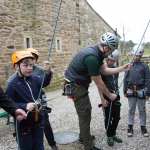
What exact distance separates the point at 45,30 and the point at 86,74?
6.65 metres

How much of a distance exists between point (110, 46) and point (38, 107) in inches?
55.2

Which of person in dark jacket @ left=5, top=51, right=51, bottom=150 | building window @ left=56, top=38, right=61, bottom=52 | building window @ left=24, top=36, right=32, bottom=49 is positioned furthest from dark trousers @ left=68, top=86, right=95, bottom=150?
building window @ left=56, top=38, right=61, bottom=52

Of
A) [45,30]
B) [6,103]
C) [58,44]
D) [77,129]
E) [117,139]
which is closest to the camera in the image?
[6,103]

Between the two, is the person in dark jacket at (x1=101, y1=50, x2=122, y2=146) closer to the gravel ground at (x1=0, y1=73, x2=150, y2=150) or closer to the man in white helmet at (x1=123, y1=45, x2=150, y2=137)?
the gravel ground at (x1=0, y1=73, x2=150, y2=150)

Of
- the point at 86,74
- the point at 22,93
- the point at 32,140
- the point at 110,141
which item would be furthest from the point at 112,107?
the point at 22,93

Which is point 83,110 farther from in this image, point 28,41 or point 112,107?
point 28,41

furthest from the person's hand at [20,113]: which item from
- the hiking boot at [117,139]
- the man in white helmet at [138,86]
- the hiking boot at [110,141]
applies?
the man in white helmet at [138,86]

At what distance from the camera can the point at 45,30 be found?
881 cm

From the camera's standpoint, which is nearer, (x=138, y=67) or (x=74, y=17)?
(x=138, y=67)

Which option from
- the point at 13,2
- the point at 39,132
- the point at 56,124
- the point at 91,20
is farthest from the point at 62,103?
the point at 91,20

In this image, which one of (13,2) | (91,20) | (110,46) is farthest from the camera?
(91,20)

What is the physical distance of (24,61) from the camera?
87.7 inches

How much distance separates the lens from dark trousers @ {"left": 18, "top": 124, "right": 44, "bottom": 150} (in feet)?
7.20

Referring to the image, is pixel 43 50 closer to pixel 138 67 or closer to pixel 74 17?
pixel 74 17
